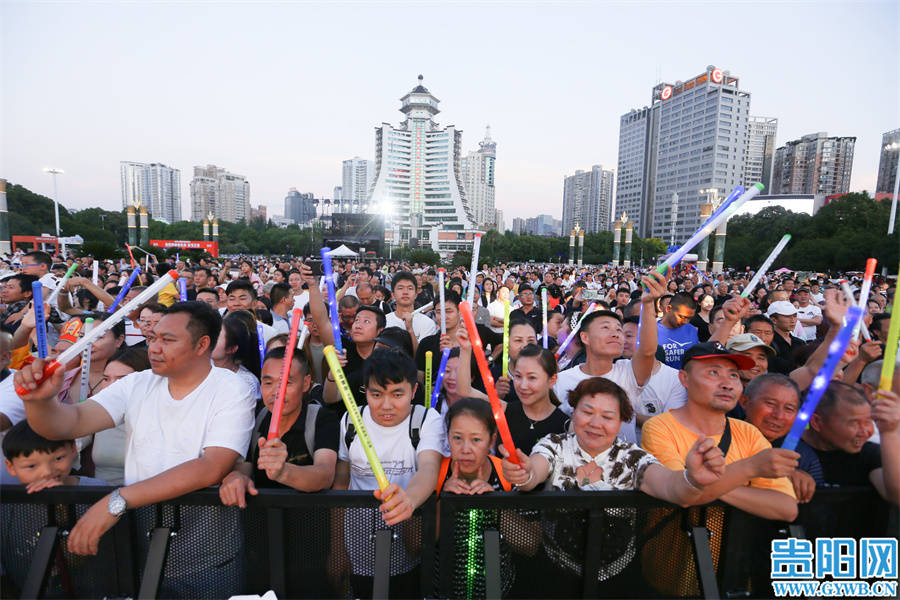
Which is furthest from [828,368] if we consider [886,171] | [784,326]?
[886,171]

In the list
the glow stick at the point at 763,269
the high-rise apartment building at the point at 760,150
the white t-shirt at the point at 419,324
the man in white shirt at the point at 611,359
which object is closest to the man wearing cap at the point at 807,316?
the glow stick at the point at 763,269

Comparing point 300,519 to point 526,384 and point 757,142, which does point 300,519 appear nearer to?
point 526,384

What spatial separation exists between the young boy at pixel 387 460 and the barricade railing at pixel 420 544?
0.04 feet

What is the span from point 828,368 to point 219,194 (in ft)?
500

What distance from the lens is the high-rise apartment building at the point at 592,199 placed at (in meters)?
154

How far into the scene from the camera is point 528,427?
9.33ft

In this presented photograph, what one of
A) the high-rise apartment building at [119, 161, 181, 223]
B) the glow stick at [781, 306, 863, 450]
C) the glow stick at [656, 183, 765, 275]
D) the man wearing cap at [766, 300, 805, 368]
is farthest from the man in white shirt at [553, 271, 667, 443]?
the high-rise apartment building at [119, 161, 181, 223]

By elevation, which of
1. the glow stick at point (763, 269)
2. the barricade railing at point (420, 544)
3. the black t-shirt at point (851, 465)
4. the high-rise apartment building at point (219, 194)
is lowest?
the barricade railing at point (420, 544)

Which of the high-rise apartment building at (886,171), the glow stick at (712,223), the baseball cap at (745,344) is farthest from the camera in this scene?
the high-rise apartment building at (886,171)

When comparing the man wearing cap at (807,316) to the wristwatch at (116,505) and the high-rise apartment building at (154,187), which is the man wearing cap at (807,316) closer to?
the wristwatch at (116,505)

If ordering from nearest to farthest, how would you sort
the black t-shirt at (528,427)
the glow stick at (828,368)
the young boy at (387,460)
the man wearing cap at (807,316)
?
the glow stick at (828,368) < the young boy at (387,460) < the black t-shirt at (528,427) < the man wearing cap at (807,316)

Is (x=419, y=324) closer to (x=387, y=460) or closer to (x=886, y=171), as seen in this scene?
(x=387, y=460)

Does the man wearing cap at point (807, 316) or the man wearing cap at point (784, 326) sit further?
the man wearing cap at point (807, 316)

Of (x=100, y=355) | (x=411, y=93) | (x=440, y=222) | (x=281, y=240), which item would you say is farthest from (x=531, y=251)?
(x=411, y=93)
